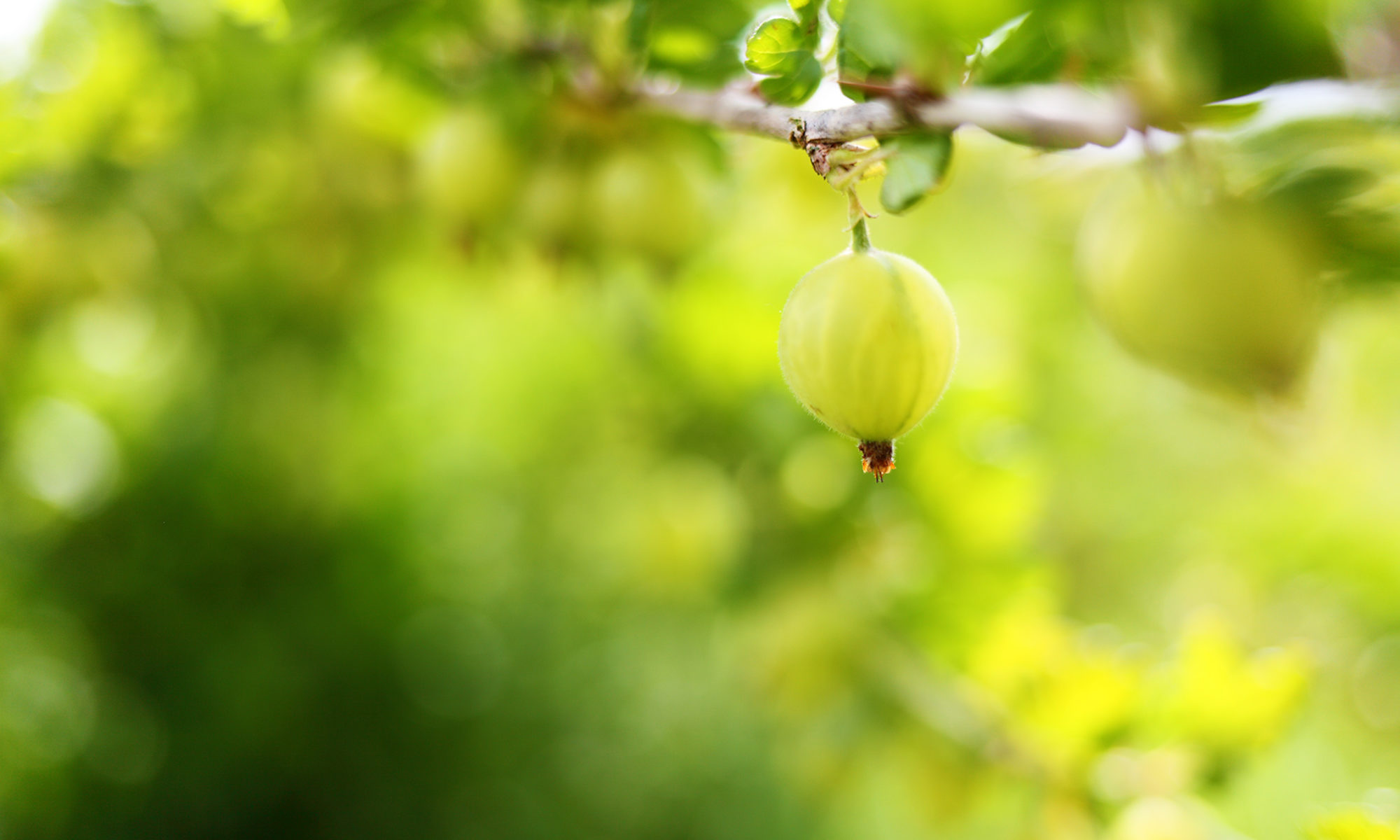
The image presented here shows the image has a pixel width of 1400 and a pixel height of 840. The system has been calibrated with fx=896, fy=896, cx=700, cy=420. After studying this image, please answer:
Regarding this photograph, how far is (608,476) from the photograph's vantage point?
164 centimetres

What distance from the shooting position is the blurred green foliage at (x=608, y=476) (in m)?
0.53

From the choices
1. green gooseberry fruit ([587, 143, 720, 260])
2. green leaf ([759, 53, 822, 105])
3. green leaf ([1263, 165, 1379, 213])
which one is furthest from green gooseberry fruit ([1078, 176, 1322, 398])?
green gooseberry fruit ([587, 143, 720, 260])

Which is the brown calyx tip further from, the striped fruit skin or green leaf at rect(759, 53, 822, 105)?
green leaf at rect(759, 53, 822, 105)

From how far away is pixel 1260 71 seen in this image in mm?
229

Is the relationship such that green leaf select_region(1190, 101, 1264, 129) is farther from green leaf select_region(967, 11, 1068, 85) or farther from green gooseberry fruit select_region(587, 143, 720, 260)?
green gooseberry fruit select_region(587, 143, 720, 260)

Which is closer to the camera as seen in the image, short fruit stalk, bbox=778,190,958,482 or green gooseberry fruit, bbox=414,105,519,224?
short fruit stalk, bbox=778,190,958,482

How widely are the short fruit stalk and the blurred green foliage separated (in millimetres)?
65

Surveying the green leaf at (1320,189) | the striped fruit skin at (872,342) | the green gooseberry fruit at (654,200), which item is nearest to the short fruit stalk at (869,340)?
the striped fruit skin at (872,342)

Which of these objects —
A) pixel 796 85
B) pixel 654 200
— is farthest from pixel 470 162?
pixel 796 85

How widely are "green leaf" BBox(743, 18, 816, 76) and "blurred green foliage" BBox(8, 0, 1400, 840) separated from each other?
37 millimetres

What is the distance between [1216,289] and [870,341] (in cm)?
10

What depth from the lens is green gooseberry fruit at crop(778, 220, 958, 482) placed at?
0.95ft

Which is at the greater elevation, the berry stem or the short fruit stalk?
the berry stem

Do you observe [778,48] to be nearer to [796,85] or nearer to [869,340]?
[796,85]
